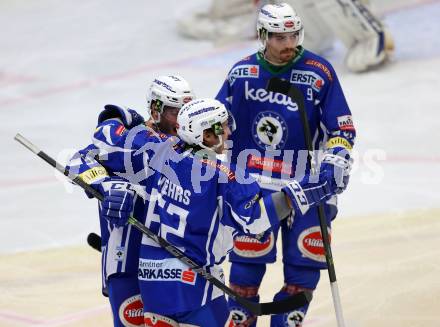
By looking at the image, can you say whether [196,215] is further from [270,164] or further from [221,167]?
[270,164]

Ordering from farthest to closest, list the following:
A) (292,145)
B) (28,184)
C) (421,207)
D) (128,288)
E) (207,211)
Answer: (28,184)
(421,207)
(292,145)
(128,288)
(207,211)

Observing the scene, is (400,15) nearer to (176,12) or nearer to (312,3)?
(312,3)

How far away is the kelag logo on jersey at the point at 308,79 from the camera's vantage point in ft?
18.8

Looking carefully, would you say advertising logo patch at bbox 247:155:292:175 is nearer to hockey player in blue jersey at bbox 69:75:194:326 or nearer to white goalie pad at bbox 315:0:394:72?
hockey player in blue jersey at bbox 69:75:194:326

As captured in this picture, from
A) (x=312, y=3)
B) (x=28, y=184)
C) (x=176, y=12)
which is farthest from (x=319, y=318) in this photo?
(x=176, y=12)

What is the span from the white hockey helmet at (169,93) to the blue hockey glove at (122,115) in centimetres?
19

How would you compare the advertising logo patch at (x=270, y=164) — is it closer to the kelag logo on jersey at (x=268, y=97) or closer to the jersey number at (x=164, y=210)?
the kelag logo on jersey at (x=268, y=97)

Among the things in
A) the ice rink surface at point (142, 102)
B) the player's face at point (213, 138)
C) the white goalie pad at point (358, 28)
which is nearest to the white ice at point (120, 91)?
the ice rink surface at point (142, 102)

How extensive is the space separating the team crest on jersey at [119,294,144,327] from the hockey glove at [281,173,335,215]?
2.84 ft

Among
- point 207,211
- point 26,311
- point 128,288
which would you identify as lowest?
point 26,311

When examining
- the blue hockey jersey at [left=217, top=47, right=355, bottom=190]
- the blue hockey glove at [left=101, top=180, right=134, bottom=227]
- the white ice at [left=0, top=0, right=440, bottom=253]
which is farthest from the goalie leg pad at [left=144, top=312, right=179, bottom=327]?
the white ice at [left=0, top=0, right=440, bottom=253]

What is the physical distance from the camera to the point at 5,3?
15.3m

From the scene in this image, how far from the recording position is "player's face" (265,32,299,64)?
224 inches

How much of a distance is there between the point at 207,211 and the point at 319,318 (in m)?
2.21
